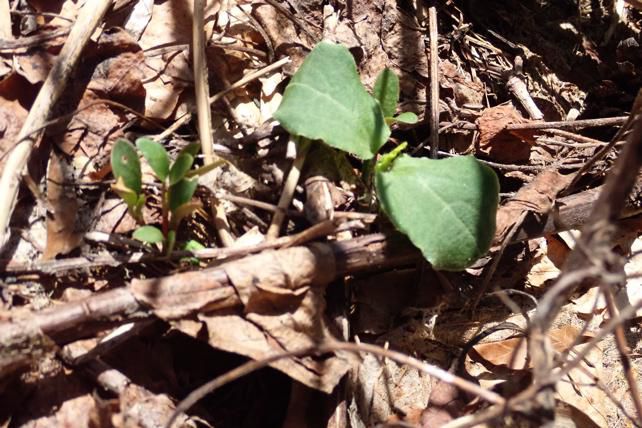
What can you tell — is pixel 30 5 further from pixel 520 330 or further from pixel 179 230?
pixel 520 330

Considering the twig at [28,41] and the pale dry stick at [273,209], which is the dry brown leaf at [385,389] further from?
the twig at [28,41]

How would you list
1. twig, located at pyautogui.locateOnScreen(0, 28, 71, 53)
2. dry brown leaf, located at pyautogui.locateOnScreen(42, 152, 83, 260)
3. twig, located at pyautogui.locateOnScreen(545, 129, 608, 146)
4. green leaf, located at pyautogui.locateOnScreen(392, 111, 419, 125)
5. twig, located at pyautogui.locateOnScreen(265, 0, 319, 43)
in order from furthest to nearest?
twig, located at pyautogui.locateOnScreen(545, 129, 608, 146) < twig, located at pyautogui.locateOnScreen(265, 0, 319, 43) < green leaf, located at pyautogui.locateOnScreen(392, 111, 419, 125) < twig, located at pyautogui.locateOnScreen(0, 28, 71, 53) < dry brown leaf, located at pyautogui.locateOnScreen(42, 152, 83, 260)

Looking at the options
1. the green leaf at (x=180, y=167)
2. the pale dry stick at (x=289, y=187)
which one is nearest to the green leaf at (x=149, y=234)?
the green leaf at (x=180, y=167)

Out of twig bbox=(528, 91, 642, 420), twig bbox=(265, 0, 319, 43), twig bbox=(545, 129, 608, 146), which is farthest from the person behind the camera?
twig bbox=(545, 129, 608, 146)

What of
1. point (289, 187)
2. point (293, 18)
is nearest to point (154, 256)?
point (289, 187)

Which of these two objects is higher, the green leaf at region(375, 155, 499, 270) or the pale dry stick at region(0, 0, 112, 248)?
the pale dry stick at region(0, 0, 112, 248)

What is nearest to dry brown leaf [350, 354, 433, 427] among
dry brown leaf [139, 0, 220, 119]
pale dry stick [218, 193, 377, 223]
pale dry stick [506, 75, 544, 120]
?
pale dry stick [218, 193, 377, 223]

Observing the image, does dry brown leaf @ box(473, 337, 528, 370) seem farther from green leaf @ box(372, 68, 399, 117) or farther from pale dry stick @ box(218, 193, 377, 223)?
green leaf @ box(372, 68, 399, 117)

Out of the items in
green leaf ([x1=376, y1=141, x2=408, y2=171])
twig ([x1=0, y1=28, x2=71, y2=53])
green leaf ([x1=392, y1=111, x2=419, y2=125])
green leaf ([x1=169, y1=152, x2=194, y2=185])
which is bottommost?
green leaf ([x1=376, y1=141, x2=408, y2=171])
